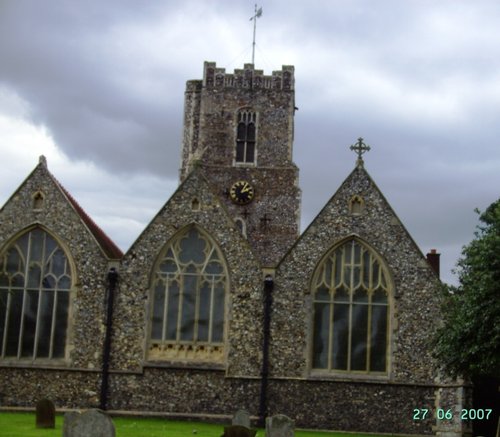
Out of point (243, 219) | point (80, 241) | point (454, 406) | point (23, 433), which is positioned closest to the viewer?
point (23, 433)

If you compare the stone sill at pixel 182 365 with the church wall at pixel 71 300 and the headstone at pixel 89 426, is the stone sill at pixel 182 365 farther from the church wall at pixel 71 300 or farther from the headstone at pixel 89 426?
the headstone at pixel 89 426

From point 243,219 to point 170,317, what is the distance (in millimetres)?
19088

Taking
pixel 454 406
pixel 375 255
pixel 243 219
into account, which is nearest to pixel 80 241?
pixel 375 255

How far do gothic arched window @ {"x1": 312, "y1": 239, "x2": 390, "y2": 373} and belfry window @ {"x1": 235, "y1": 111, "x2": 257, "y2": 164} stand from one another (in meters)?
20.2

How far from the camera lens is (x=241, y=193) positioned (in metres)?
44.8

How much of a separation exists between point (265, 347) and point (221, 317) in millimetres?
1688

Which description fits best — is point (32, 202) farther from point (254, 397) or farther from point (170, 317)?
point (254, 397)

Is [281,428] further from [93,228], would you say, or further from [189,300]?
[93,228]

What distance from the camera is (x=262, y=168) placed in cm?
4525

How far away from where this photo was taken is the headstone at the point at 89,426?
1569 centimetres

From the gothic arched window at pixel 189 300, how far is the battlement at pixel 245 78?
72.1 ft

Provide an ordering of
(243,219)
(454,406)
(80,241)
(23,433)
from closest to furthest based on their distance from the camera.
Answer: (23,433) < (454,406) < (80,241) < (243,219)

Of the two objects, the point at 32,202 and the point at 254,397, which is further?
the point at 32,202

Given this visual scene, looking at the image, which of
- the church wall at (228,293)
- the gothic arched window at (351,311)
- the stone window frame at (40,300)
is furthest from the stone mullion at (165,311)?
the gothic arched window at (351,311)
